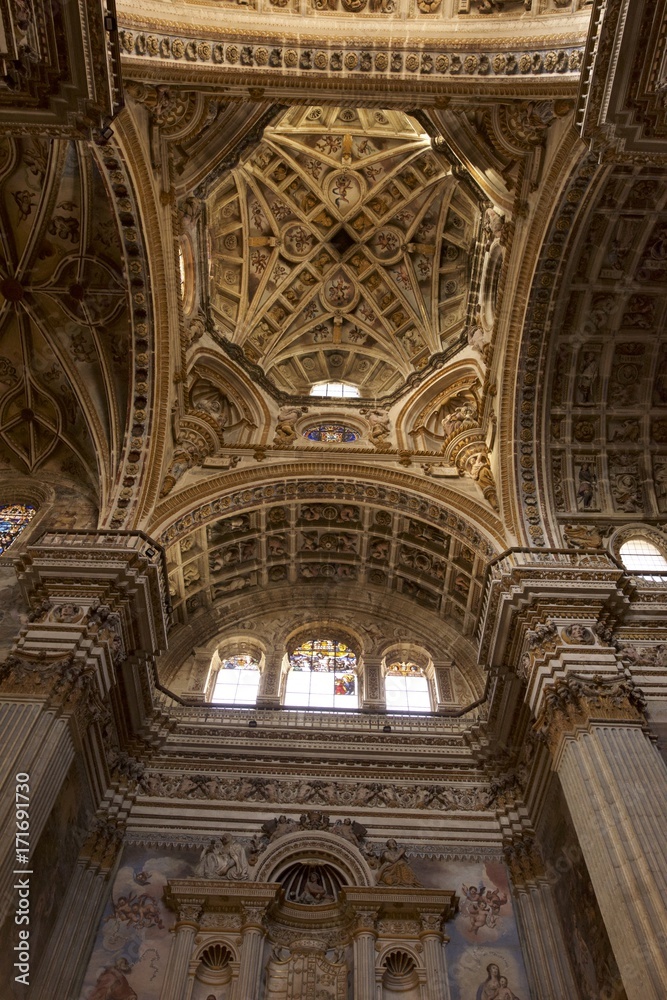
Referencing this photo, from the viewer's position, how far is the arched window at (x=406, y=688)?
18031mm

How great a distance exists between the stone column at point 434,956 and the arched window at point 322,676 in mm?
5670

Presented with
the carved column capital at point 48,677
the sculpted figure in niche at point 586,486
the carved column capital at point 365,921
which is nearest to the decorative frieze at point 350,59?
the sculpted figure in niche at point 586,486

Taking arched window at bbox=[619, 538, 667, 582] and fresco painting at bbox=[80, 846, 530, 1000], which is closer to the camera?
fresco painting at bbox=[80, 846, 530, 1000]

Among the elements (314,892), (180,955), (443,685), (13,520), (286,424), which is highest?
(286,424)

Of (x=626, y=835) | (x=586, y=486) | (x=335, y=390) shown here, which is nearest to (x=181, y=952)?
→ (x=626, y=835)

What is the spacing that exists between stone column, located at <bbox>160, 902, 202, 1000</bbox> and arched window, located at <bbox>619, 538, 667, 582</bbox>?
10.9 m

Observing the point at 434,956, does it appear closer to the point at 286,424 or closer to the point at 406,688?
the point at 406,688

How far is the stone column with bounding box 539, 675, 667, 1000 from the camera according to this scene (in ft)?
30.6

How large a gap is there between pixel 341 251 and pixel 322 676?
42.6ft

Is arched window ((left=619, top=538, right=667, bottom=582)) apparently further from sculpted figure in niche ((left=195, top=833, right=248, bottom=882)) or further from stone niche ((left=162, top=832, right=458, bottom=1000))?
sculpted figure in niche ((left=195, top=833, right=248, bottom=882))

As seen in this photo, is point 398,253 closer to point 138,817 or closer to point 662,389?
point 662,389

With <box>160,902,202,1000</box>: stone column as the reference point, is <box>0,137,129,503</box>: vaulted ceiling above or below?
above

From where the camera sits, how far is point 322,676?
1875 centimetres

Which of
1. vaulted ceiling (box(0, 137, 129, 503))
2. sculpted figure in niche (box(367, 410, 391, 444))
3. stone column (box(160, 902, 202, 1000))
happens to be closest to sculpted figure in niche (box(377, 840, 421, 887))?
stone column (box(160, 902, 202, 1000))
